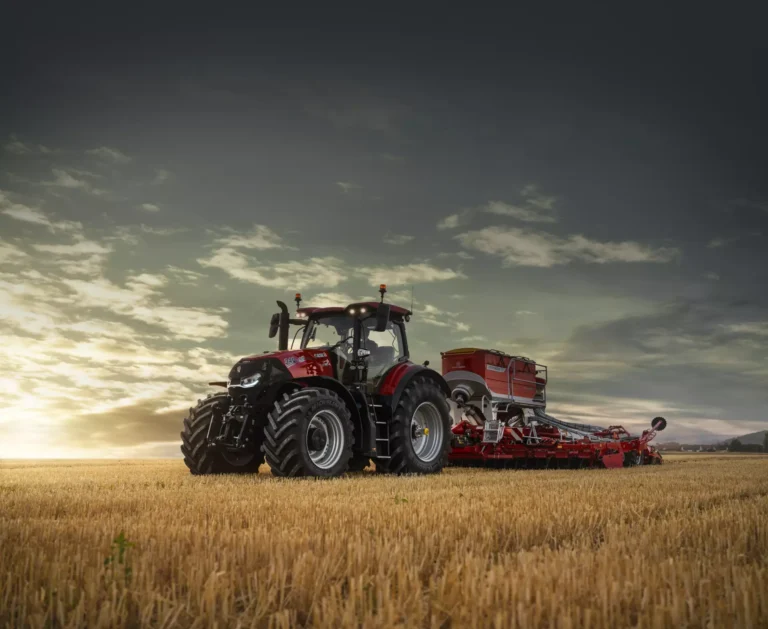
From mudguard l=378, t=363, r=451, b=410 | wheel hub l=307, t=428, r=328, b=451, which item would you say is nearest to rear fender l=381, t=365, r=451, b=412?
mudguard l=378, t=363, r=451, b=410

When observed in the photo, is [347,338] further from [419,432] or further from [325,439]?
[419,432]

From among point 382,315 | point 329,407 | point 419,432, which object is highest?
point 382,315

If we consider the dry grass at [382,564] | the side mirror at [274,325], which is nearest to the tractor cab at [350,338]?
the side mirror at [274,325]

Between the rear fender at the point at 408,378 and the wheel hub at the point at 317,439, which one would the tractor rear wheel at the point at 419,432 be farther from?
the wheel hub at the point at 317,439

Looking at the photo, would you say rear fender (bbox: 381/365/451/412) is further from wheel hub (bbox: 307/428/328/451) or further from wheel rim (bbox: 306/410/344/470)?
wheel hub (bbox: 307/428/328/451)

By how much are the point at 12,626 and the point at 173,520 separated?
2.58 m

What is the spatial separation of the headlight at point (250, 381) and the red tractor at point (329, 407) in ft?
0.05

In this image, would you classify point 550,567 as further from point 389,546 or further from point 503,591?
point 389,546

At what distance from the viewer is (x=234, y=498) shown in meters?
6.90

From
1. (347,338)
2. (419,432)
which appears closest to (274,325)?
(347,338)

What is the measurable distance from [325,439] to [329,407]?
1.84ft

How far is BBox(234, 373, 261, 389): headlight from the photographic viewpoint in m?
10.3

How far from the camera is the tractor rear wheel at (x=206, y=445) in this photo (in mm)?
11008

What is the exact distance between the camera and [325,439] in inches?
409
